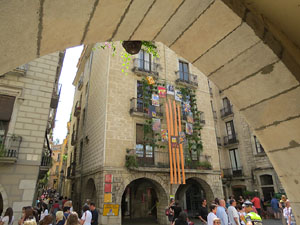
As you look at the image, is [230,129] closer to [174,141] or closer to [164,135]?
[174,141]

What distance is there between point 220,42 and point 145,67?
13701 millimetres

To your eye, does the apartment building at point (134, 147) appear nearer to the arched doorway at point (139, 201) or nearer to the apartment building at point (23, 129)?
the arched doorway at point (139, 201)

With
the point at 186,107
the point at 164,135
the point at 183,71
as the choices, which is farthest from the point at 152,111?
the point at 183,71

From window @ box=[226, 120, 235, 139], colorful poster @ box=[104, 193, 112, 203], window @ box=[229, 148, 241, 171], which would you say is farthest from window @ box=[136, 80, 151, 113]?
window @ box=[229, 148, 241, 171]

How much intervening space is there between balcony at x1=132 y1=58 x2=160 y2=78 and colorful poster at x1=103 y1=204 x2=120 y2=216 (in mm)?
8359

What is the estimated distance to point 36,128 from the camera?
8453 millimetres

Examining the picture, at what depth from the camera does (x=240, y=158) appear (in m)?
19.0

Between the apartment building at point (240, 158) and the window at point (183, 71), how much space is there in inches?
186

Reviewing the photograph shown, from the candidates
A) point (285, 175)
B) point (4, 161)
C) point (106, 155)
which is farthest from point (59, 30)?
point (106, 155)

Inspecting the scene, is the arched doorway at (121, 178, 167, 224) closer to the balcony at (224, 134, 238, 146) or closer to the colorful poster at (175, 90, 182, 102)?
the colorful poster at (175, 90, 182, 102)

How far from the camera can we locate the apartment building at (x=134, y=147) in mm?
11344

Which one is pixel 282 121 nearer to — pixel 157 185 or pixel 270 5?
pixel 270 5

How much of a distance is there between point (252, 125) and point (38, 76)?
381 inches

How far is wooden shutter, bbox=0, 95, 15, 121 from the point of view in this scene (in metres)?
8.12
